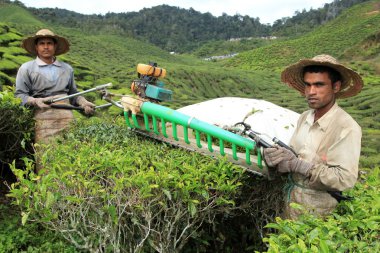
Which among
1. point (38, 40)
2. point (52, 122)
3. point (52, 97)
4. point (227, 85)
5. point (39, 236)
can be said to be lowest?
point (227, 85)

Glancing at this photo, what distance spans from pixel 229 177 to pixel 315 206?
20.0 inches

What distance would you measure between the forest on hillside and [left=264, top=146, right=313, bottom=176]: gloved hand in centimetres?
6899

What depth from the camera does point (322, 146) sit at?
2158 mm

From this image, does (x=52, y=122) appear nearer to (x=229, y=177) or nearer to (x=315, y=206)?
(x=229, y=177)

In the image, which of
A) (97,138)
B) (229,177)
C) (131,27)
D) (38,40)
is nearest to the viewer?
(229,177)

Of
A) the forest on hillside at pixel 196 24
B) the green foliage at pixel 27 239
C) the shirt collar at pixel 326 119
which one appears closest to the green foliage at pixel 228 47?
the forest on hillside at pixel 196 24

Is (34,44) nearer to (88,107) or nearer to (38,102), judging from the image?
(38,102)

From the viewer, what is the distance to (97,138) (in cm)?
300

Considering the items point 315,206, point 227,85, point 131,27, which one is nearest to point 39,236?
point 315,206

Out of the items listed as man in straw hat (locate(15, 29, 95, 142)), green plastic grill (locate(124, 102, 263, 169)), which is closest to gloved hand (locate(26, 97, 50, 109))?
man in straw hat (locate(15, 29, 95, 142))

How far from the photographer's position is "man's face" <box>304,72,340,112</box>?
2189 millimetres

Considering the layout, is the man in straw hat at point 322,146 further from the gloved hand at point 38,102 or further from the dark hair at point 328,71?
the gloved hand at point 38,102

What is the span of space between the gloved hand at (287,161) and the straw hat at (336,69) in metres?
0.52

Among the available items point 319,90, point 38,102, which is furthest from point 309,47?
point 319,90
